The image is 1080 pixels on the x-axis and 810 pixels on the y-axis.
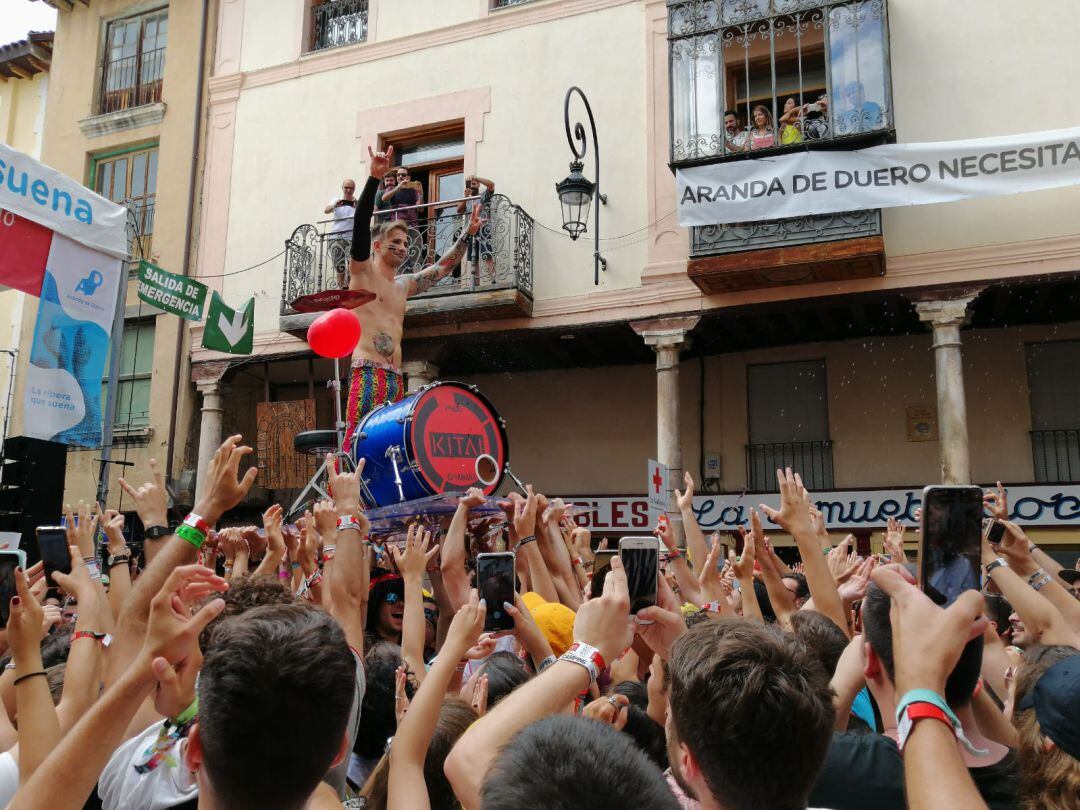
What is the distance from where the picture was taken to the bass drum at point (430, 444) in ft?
17.9

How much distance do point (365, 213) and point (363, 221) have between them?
0.05 metres

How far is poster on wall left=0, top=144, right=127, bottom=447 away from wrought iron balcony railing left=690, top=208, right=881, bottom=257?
641cm

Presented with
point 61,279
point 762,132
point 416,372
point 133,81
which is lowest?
point 416,372

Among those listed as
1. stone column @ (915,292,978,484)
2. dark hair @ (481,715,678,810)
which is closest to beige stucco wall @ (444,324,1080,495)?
stone column @ (915,292,978,484)

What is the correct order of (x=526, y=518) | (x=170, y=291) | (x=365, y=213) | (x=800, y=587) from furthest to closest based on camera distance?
1. (x=170, y=291)
2. (x=365, y=213)
3. (x=800, y=587)
4. (x=526, y=518)

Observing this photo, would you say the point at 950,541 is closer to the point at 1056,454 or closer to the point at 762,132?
the point at 762,132

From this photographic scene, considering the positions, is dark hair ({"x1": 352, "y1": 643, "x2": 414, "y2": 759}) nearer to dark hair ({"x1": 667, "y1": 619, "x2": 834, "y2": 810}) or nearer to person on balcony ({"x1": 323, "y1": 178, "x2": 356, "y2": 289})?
dark hair ({"x1": 667, "y1": 619, "x2": 834, "y2": 810})

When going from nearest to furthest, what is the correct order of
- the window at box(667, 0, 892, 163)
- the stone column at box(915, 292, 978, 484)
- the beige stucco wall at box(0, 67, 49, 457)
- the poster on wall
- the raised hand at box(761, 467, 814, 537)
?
the raised hand at box(761, 467, 814, 537)
the poster on wall
the stone column at box(915, 292, 978, 484)
the window at box(667, 0, 892, 163)
the beige stucco wall at box(0, 67, 49, 457)

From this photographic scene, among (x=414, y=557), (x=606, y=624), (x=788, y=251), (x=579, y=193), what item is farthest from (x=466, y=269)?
(x=606, y=624)

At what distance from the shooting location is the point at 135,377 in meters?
15.2

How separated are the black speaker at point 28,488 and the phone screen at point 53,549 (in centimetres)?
479

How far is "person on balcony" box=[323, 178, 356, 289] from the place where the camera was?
42.1 feet

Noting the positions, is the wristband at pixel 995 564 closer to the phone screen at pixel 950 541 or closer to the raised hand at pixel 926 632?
the phone screen at pixel 950 541

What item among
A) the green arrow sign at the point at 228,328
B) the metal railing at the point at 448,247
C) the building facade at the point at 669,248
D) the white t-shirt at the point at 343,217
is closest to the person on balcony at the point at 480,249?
the metal railing at the point at 448,247
